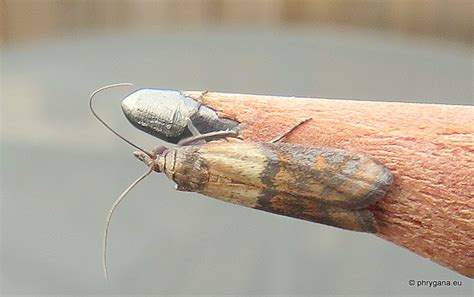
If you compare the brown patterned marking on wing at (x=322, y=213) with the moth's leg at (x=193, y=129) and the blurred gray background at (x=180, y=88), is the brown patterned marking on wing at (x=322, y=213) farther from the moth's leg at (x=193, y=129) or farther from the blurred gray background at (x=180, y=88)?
the blurred gray background at (x=180, y=88)

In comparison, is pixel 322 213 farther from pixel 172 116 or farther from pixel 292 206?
pixel 172 116

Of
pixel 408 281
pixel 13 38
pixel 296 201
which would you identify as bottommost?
pixel 408 281

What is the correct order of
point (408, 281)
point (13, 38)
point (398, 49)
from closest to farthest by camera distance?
point (408, 281) → point (398, 49) → point (13, 38)

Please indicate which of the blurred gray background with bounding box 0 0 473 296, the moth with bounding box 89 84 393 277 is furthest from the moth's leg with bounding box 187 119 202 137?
the blurred gray background with bounding box 0 0 473 296

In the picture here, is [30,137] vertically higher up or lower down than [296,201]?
lower down

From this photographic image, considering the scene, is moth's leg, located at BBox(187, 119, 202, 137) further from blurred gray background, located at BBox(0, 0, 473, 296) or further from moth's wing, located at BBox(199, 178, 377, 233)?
blurred gray background, located at BBox(0, 0, 473, 296)

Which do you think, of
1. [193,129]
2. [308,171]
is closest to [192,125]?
[193,129]

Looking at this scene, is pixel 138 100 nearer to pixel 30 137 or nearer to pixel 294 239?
pixel 294 239

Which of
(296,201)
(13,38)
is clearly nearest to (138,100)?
(296,201)
